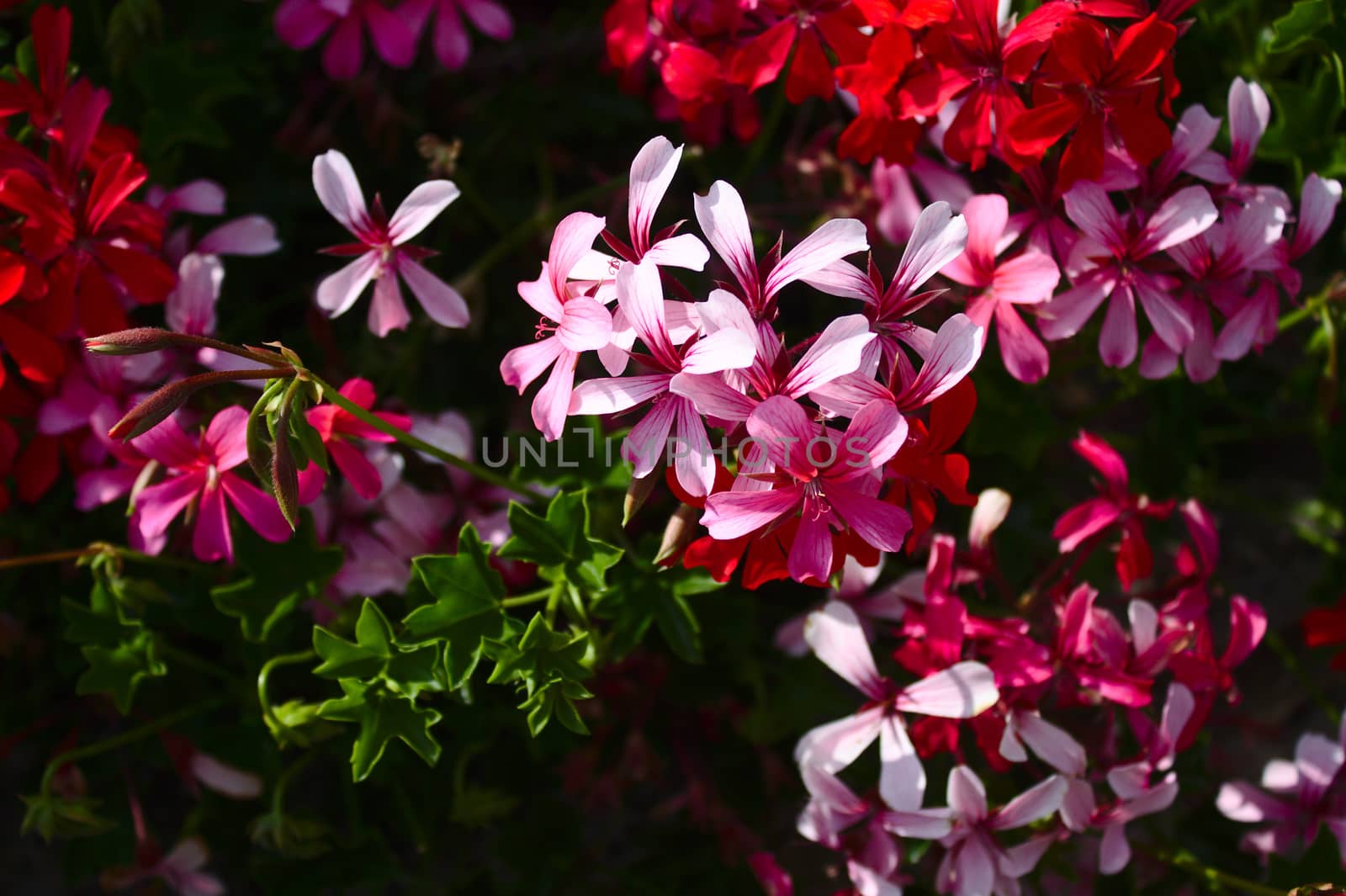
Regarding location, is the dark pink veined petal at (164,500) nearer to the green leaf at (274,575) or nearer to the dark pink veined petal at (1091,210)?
the green leaf at (274,575)

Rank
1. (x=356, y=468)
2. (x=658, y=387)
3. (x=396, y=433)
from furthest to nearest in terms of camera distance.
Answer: (x=356, y=468)
(x=396, y=433)
(x=658, y=387)

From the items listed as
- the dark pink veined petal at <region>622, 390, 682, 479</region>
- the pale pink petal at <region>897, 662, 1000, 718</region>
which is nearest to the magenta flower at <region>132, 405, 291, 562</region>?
the dark pink veined petal at <region>622, 390, 682, 479</region>

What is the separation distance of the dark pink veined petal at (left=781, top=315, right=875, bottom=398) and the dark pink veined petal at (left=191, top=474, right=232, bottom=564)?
0.83 m

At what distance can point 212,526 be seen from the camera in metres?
1.55

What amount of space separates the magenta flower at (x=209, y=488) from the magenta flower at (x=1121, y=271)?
110 cm

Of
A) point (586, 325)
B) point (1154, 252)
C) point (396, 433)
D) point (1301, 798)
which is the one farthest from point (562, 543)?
point (1301, 798)

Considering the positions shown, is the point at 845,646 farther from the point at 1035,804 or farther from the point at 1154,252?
the point at 1154,252

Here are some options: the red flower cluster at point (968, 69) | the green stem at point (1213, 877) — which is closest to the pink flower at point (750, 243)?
the red flower cluster at point (968, 69)

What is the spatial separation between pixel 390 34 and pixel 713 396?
1.11 m

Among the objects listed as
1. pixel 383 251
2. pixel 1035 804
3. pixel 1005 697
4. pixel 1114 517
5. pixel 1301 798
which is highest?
pixel 383 251

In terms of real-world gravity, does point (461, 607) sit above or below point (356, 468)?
below

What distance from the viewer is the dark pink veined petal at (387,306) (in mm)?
1599

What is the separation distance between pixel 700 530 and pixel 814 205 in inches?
35.2

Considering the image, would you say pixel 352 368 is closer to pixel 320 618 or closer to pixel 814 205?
pixel 320 618
